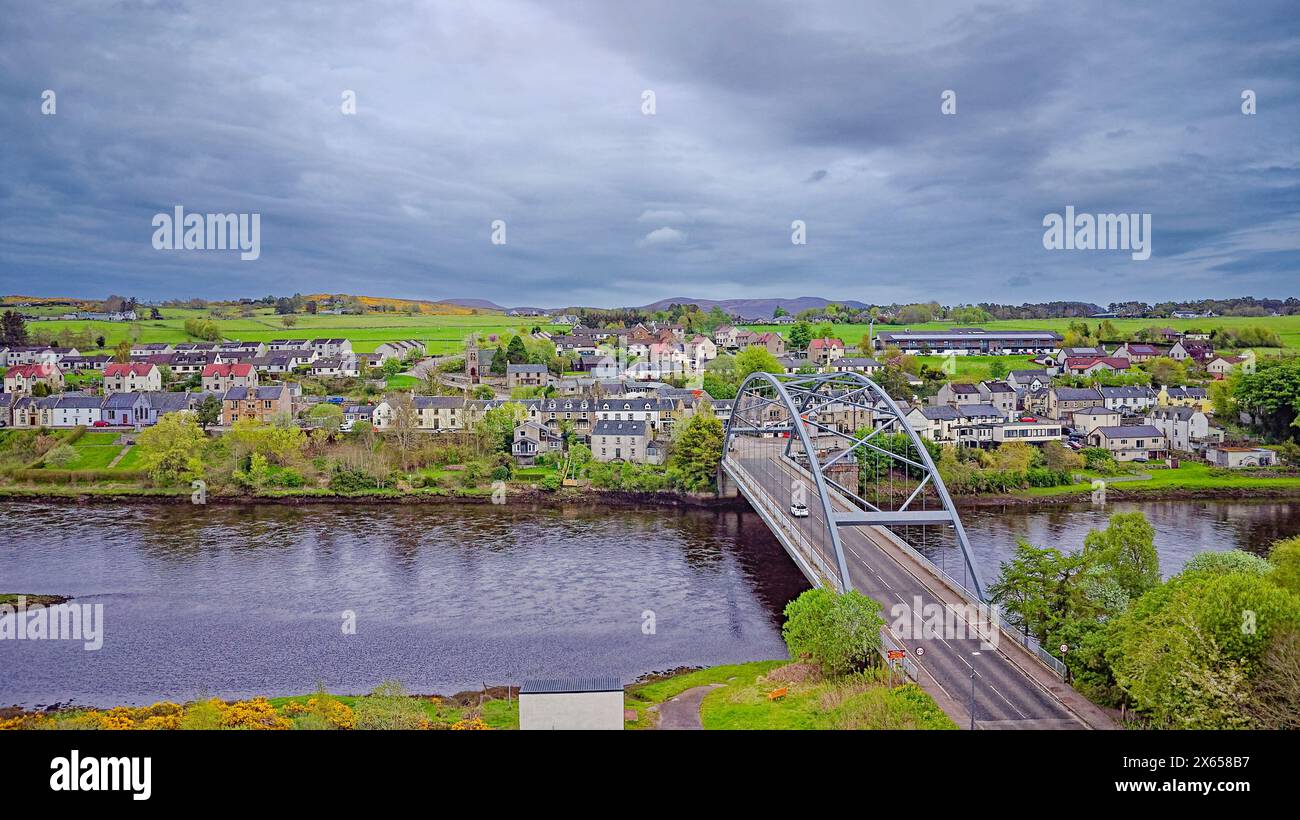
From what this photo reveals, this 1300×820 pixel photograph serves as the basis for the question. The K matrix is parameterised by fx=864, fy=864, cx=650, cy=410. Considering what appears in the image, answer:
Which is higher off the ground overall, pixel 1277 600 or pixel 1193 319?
pixel 1193 319

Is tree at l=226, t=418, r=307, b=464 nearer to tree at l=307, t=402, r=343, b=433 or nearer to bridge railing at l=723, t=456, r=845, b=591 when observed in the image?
tree at l=307, t=402, r=343, b=433

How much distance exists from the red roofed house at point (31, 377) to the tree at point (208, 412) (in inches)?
336

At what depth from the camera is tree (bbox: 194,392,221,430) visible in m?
36.9

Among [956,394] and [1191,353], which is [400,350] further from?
[1191,353]

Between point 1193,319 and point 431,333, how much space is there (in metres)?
56.4

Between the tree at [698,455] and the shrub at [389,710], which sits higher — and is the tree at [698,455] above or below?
above

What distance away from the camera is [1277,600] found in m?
9.58

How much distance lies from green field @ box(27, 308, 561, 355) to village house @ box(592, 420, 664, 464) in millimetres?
20862

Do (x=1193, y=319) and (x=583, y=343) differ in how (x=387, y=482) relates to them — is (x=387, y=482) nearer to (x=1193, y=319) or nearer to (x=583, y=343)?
(x=583, y=343)

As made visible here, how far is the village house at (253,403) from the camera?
3681 cm

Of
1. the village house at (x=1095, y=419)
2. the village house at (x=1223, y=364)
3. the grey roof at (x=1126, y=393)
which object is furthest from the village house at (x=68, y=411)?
the village house at (x=1223, y=364)

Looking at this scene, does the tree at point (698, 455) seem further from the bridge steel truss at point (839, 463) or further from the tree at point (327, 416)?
the tree at point (327, 416)

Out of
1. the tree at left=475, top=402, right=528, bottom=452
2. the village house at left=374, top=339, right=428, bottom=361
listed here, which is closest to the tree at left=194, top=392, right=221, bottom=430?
the village house at left=374, top=339, right=428, bottom=361
